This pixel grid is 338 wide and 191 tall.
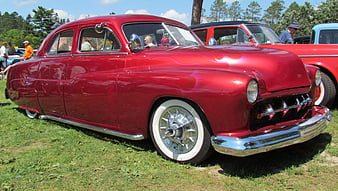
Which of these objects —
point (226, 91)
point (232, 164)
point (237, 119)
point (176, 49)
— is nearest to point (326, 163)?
point (232, 164)

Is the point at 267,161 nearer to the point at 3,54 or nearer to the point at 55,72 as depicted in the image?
the point at 55,72

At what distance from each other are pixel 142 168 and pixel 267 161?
1267 millimetres

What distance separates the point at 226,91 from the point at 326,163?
4.52 feet

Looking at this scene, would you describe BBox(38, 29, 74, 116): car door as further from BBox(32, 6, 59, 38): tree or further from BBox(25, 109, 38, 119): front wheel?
BBox(32, 6, 59, 38): tree

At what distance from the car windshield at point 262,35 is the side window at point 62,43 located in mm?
3736

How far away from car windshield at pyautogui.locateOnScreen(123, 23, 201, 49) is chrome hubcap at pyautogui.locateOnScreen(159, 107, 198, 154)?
105cm

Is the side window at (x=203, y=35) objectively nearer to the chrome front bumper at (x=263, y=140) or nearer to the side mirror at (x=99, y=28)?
the side mirror at (x=99, y=28)

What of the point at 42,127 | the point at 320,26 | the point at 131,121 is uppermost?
the point at 320,26

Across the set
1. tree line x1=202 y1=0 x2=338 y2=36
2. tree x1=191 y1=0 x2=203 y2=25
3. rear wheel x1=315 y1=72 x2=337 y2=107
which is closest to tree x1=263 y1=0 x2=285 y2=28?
tree line x1=202 y1=0 x2=338 y2=36

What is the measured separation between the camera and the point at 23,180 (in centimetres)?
276

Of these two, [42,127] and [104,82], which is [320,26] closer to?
[104,82]

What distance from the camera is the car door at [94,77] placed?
11.6 feet

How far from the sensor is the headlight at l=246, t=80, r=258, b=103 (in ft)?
8.47

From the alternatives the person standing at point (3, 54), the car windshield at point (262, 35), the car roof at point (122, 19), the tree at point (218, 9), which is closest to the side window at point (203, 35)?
the car windshield at point (262, 35)
